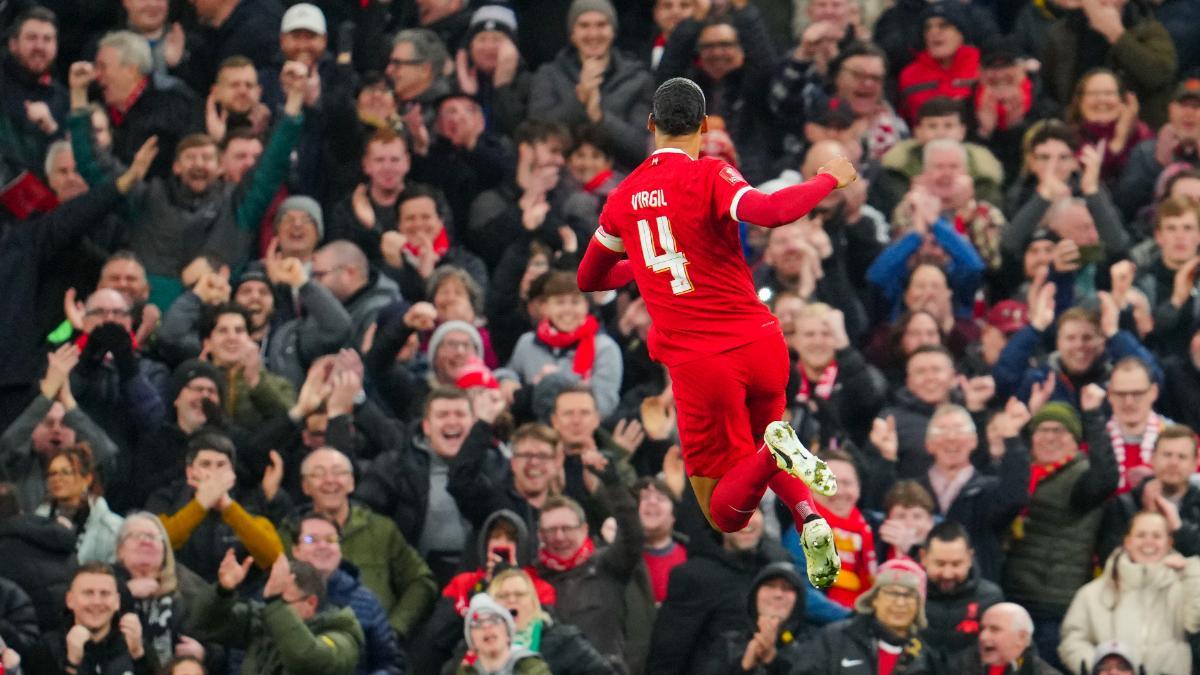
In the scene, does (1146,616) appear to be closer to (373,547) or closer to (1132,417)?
(1132,417)

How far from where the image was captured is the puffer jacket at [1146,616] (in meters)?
16.4

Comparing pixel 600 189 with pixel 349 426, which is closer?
pixel 349 426

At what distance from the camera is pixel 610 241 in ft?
41.1

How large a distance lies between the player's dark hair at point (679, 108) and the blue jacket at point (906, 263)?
6925 millimetres

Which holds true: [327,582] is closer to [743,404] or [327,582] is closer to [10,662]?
[10,662]

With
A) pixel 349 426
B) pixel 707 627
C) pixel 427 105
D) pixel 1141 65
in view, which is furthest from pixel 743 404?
pixel 1141 65

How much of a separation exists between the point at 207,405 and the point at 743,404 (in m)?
5.37

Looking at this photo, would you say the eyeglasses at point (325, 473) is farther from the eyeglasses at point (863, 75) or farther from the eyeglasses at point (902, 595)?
the eyeglasses at point (863, 75)

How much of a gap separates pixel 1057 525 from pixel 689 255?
5691 mm

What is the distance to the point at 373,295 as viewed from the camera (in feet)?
60.2

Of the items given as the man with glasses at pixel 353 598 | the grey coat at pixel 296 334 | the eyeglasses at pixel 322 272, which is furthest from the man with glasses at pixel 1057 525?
the eyeglasses at pixel 322 272

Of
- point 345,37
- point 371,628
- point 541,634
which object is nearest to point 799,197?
point 541,634

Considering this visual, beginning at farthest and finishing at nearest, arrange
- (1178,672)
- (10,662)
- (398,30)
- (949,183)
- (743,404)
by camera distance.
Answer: (398,30), (949,183), (1178,672), (10,662), (743,404)

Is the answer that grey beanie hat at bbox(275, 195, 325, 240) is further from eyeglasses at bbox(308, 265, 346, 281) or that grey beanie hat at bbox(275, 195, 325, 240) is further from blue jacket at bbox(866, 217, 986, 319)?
blue jacket at bbox(866, 217, 986, 319)
